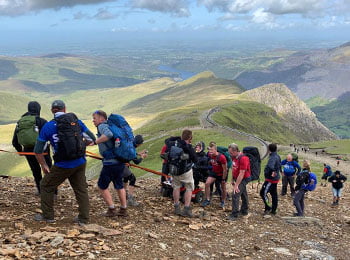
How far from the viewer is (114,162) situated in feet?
34.9

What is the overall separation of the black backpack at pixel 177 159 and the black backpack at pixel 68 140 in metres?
3.48

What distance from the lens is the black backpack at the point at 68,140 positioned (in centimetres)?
915

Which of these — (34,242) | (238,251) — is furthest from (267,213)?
(34,242)

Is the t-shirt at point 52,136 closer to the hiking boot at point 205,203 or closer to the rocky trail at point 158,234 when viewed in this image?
the rocky trail at point 158,234

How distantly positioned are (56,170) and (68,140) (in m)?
0.97

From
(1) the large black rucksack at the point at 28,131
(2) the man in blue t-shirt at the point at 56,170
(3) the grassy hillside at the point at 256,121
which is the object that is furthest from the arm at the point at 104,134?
(3) the grassy hillside at the point at 256,121

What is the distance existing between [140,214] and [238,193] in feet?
11.8

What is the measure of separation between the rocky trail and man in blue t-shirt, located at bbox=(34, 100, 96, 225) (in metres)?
0.41

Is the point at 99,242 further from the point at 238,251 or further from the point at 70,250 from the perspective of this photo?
the point at 238,251

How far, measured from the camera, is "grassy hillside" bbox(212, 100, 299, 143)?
133 metres

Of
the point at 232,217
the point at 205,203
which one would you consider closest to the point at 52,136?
the point at 232,217

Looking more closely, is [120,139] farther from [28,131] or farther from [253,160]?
[253,160]

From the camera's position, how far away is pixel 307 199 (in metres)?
19.4

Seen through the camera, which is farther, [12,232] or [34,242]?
[12,232]
